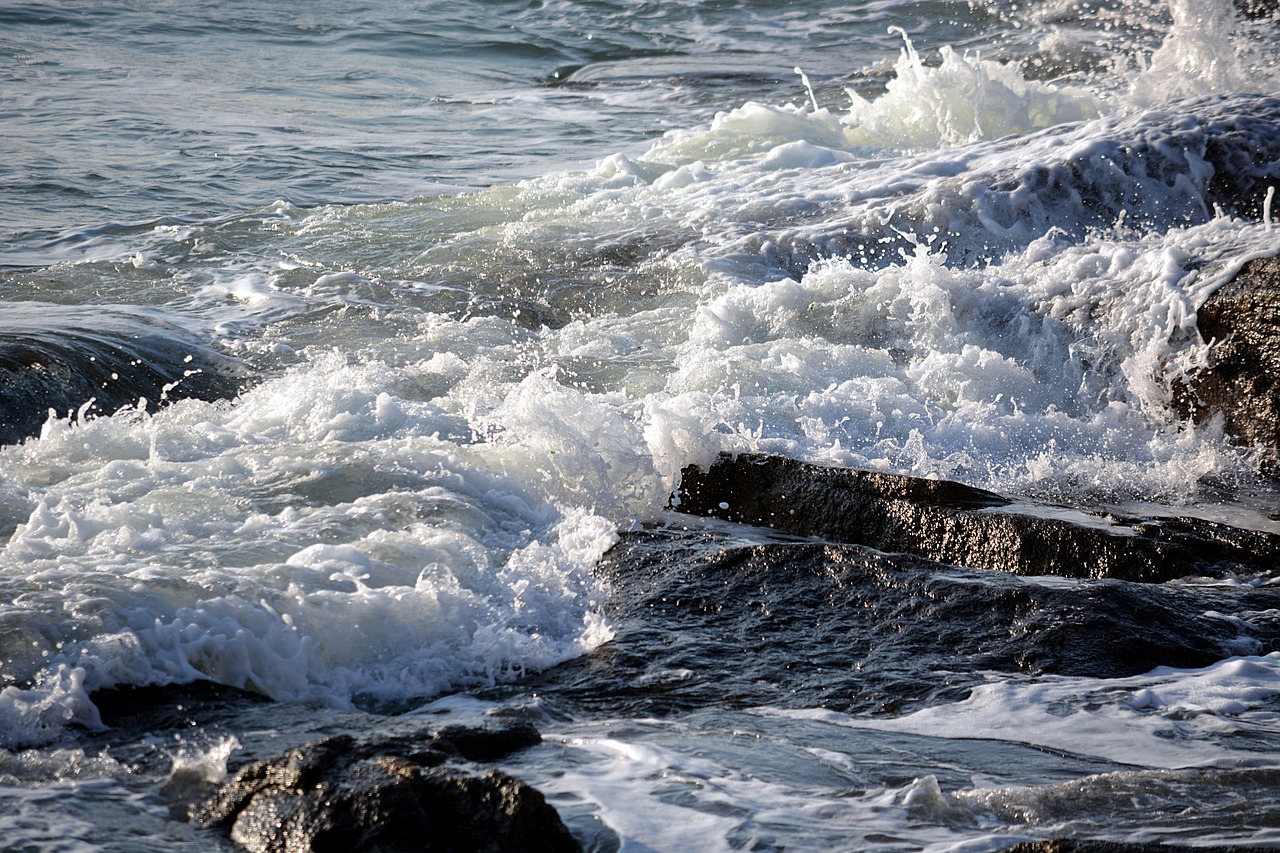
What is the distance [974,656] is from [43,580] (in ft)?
8.42

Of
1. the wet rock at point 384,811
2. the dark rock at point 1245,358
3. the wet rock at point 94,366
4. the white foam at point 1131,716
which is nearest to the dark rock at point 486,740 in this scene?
the wet rock at point 384,811

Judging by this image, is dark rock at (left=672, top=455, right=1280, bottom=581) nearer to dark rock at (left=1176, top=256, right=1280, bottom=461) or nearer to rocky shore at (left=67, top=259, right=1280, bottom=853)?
rocky shore at (left=67, top=259, right=1280, bottom=853)

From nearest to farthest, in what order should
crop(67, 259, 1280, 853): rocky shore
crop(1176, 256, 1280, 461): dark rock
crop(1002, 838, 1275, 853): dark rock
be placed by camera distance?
crop(1002, 838, 1275, 853): dark rock < crop(67, 259, 1280, 853): rocky shore < crop(1176, 256, 1280, 461): dark rock

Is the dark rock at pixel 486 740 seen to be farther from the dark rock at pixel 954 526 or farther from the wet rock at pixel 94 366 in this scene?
the wet rock at pixel 94 366

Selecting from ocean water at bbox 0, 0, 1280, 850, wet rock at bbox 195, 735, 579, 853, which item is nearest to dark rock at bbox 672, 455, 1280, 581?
ocean water at bbox 0, 0, 1280, 850

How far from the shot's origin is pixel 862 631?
3.44 metres

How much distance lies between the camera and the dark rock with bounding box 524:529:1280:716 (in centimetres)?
314

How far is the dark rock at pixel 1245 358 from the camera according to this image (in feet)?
17.2

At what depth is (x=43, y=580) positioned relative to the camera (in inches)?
131

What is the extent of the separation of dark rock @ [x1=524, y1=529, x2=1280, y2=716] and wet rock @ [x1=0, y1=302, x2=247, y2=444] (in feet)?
9.45

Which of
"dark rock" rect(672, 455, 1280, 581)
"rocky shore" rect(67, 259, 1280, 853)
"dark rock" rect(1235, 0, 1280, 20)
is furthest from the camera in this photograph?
"dark rock" rect(1235, 0, 1280, 20)

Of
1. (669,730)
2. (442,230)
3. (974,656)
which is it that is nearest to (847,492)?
(974,656)

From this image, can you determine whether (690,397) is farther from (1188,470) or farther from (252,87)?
(252,87)

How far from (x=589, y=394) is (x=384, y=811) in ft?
11.4
